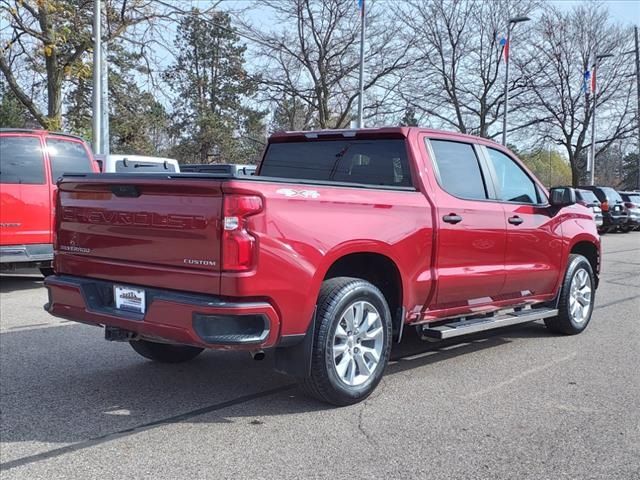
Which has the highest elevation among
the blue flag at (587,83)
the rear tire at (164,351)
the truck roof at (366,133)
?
the blue flag at (587,83)

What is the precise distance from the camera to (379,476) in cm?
350

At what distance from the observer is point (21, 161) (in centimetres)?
923

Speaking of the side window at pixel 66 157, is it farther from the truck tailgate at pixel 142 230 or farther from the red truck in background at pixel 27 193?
the truck tailgate at pixel 142 230

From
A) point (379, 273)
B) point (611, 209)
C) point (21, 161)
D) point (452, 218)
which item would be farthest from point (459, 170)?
point (611, 209)

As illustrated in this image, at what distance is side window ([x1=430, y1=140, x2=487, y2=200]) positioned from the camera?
5.45 metres

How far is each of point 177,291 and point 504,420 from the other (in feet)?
7.33

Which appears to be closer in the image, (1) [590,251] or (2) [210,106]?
(1) [590,251]

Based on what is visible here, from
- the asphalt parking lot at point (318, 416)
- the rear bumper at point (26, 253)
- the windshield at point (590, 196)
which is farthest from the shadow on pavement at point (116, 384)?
the windshield at point (590, 196)

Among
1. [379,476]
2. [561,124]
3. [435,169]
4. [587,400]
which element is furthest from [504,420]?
[561,124]

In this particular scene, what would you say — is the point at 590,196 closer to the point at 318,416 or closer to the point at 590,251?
the point at 590,251

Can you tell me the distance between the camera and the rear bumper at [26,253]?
9.02 metres

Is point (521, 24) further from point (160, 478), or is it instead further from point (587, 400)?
point (160, 478)

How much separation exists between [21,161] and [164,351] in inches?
198

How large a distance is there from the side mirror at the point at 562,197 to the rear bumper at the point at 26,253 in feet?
21.9
